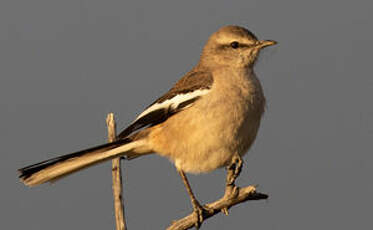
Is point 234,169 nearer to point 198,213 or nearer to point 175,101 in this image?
point 198,213

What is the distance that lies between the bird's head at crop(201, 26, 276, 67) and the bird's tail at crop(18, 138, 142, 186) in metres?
1.49

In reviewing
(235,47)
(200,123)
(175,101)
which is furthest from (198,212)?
(235,47)

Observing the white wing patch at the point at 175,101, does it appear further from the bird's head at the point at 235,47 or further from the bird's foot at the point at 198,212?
the bird's foot at the point at 198,212

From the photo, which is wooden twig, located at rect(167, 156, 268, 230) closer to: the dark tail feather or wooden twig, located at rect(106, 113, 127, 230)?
wooden twig, located at rect(106, 113, 127, 230)

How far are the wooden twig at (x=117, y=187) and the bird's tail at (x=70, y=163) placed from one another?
0.45ft

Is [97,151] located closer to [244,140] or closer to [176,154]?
[176,154]

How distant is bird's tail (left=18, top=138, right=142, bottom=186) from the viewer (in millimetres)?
5152

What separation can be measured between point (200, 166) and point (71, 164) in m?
1.41

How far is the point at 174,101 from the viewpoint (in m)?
5.95

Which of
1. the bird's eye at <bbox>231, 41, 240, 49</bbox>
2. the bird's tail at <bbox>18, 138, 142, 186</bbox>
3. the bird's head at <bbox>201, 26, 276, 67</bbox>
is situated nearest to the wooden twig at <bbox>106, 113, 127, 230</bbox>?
the bird's tail at <bbox>18, 138, 142, 186</bbox>

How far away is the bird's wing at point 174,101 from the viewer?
230 inches

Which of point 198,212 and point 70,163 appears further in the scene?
point 198,212

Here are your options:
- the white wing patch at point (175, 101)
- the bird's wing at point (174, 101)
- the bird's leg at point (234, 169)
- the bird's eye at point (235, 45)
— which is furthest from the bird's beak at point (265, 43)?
the bird's leg at point (234, 169)

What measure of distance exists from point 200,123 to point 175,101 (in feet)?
1.46
